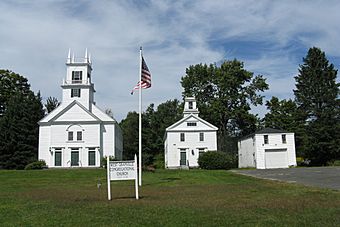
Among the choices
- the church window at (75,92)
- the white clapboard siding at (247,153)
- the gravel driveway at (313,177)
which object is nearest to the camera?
the gravel driveway at (313,177)

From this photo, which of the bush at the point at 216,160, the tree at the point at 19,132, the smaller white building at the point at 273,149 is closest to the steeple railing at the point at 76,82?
the tree at the point at 19,132

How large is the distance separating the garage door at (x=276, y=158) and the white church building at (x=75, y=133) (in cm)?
1896

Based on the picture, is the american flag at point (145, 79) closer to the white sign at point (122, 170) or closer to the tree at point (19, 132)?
the white sign at point (122, 170)

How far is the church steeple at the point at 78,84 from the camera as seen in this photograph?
4700cm

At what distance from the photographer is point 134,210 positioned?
1084 centimetres

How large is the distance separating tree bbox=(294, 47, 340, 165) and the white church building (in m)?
25.9

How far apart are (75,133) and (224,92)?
25.5 metres

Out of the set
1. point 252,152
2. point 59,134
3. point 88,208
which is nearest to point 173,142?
point 252,152

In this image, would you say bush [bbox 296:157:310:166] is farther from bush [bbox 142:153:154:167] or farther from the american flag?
the american flag

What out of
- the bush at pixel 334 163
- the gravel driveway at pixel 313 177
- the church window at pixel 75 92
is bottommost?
the gravel driveway at pixel 313 177

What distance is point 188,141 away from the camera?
49.6 metres

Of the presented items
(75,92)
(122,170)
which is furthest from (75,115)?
(122,170)

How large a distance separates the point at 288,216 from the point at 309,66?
46.9m

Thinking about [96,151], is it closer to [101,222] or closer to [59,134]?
[59,134]
